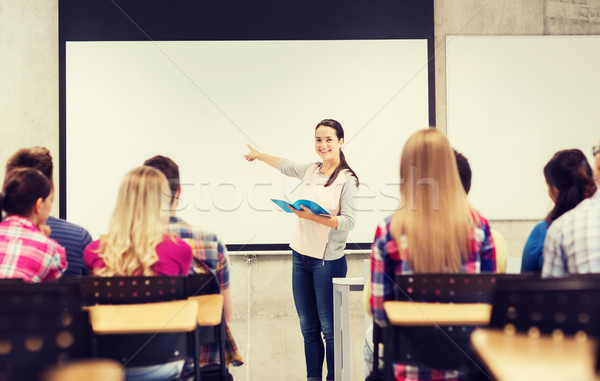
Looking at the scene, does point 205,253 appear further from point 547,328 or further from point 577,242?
point 577,242

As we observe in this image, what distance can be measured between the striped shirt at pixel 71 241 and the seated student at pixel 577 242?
1750 mm

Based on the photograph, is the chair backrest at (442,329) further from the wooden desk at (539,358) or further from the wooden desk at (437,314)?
the wooden desk at (539,358)

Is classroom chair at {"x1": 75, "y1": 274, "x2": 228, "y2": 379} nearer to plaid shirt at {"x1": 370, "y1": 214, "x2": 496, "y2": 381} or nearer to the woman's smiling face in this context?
plaid shirt at {"x1": 370, "y1": 214, "x2": 496, "y2": 381}

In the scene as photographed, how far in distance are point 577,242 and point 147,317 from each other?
135 cm

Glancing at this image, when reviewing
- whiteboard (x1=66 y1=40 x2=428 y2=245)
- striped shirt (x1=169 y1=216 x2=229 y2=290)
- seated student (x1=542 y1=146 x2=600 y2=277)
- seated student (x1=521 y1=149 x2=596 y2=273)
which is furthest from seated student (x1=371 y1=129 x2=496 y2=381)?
whiteboard (x1=66 y1=40 x2=428 y2=245)

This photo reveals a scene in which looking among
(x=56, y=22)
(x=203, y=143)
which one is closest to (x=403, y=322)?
(x=203, y=143)

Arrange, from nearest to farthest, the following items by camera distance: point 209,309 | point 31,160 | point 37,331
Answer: point 37,331, point 209,309, point 31,160

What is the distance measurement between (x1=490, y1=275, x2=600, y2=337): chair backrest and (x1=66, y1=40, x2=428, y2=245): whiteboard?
3030mm

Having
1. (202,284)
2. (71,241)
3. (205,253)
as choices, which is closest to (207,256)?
(205,253)

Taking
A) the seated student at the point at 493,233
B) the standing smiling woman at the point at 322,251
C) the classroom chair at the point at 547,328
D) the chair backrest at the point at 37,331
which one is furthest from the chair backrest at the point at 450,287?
the standing smiling woman at the point at 322,251

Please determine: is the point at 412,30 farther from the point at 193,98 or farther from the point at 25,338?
the point at 25,338

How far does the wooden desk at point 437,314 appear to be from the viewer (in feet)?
4.68

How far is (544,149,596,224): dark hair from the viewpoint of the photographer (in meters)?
2.00

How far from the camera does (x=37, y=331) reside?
1.16 m
